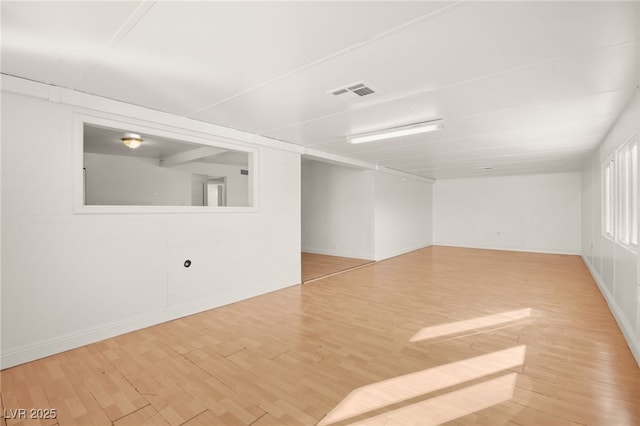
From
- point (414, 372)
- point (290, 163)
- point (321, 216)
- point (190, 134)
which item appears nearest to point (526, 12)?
point (414, 372)

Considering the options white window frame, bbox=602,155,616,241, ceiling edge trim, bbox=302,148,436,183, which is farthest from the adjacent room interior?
ceiling edge trim, bbox=302,148,436,183

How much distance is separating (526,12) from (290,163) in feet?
13.0

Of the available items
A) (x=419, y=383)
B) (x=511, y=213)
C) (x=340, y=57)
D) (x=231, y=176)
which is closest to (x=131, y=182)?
(x=231, y=176)

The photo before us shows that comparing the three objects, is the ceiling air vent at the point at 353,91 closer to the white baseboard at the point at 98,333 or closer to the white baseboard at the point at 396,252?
the white baseboard at the point at 98,333

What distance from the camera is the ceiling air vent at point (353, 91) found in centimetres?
273

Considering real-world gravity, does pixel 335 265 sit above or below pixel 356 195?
below

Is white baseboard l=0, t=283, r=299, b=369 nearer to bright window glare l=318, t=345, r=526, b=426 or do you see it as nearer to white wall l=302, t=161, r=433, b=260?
bright window glare l=318, t=345, r=526, b=426

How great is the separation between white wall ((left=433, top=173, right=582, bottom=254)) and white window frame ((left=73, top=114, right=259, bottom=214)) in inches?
325

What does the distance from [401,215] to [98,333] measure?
7.57 meters

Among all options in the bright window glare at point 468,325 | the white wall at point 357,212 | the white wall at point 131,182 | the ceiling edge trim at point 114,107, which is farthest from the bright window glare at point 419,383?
the white wall at point 131,182

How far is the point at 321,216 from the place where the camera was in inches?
339

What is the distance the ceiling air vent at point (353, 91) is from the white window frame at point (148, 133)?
2.04m

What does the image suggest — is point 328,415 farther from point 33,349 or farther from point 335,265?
point 335,265

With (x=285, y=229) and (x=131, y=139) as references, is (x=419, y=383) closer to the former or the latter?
(x=285, y=229)
